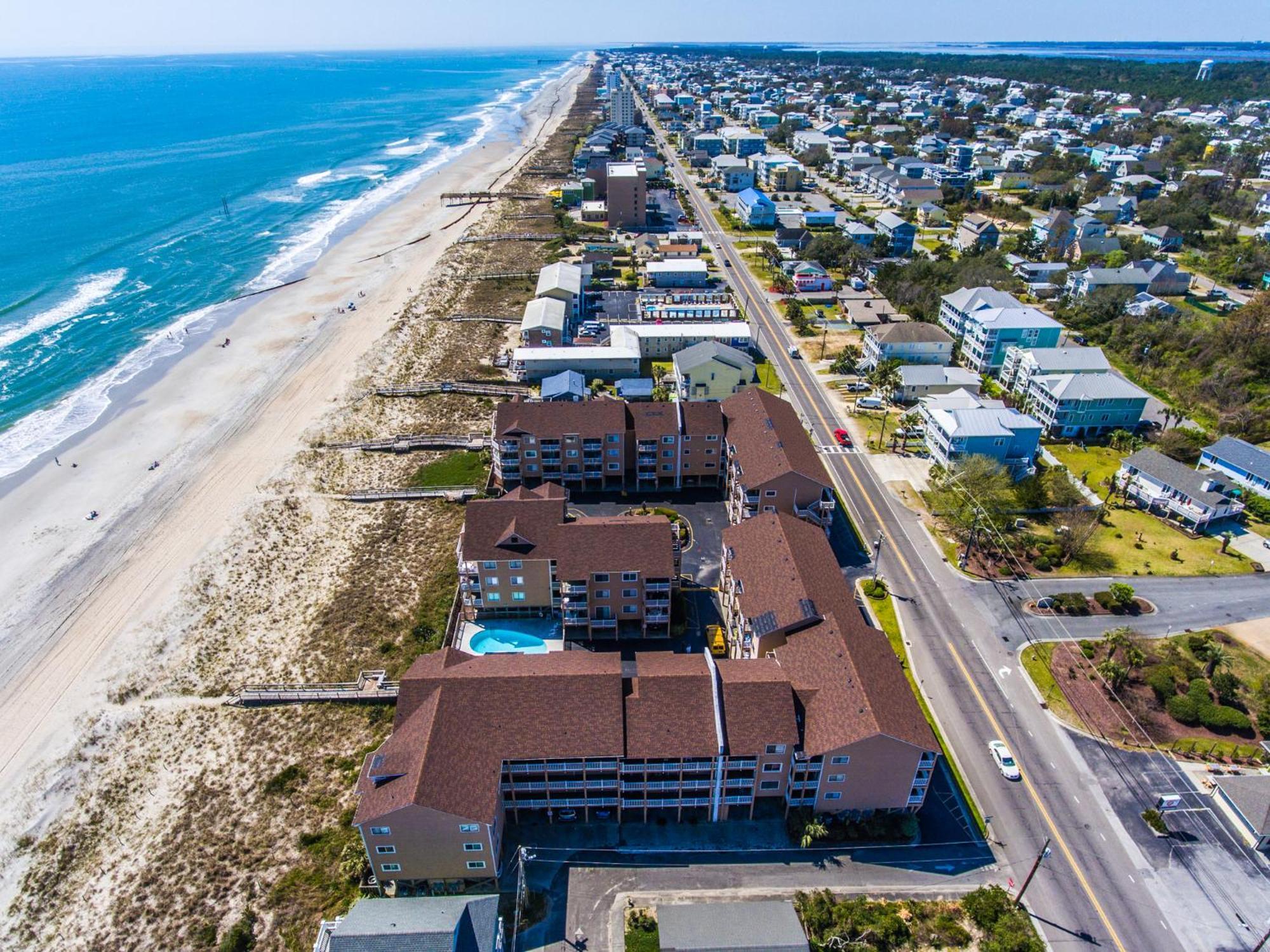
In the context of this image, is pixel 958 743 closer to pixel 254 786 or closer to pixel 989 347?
pixel 254 786

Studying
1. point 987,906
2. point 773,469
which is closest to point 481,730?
point 987,906

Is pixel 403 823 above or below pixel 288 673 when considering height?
above

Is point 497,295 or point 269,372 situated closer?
point 269,372

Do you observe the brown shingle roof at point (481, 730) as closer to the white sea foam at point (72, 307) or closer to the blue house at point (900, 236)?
the white sea foam at point (72, 307)

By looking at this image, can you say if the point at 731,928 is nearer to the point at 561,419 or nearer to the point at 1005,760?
the point at 1005,760

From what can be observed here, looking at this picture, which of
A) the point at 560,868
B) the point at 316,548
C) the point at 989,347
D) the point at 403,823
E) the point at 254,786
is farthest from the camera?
the point at 989,347

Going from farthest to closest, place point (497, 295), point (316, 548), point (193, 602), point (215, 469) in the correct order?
point (497, 295)
point (215, 469)
point (316, 548)
point (193, 602)

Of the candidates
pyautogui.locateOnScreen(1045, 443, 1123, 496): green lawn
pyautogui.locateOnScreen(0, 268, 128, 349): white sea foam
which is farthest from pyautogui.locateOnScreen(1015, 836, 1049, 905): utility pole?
pyautogui.locateOnScreen(0, 268, 128, 349): white sea foam

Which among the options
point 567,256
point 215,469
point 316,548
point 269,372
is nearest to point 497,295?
point 567,256

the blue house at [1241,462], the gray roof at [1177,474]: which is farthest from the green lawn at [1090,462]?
the blue house at [1241,462]
